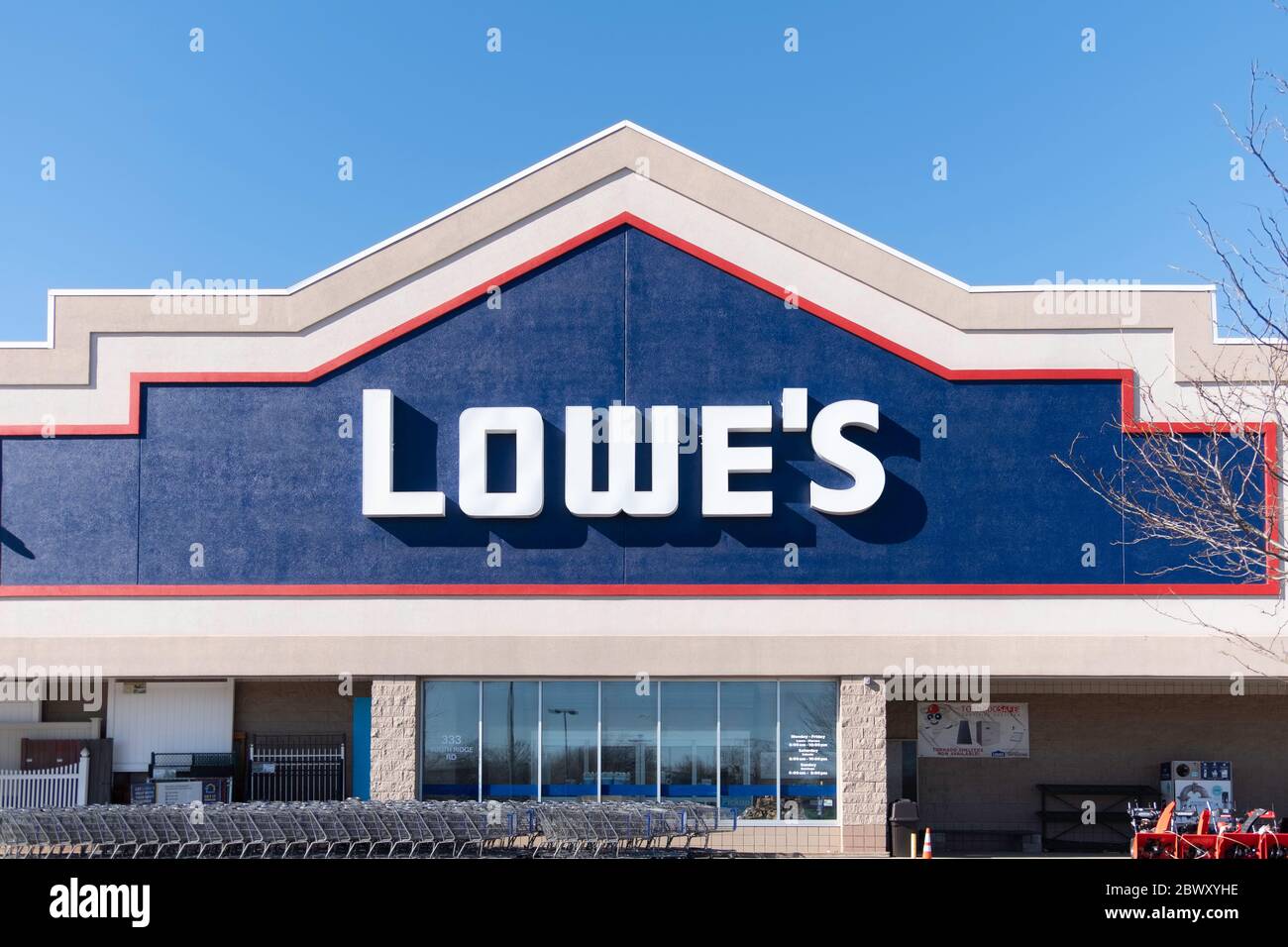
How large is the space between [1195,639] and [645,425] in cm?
1095

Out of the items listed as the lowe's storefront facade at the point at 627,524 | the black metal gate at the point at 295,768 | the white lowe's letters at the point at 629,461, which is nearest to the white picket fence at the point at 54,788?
the lowe's storefront facade at the point at 627,524

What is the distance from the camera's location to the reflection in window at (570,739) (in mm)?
22375

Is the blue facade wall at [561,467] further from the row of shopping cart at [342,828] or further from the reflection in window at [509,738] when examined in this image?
the row of shopping cart at [342,828]

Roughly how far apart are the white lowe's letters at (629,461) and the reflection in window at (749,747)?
11.3 ft

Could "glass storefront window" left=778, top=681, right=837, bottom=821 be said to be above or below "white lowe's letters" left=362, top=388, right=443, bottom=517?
below

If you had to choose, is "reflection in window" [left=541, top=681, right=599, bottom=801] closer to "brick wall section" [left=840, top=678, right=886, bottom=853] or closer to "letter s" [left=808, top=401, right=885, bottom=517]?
"brick wall section" [left=840, top=678, right=886, bottom=853]

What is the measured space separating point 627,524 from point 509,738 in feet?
15.3

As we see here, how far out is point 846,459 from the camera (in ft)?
73.3

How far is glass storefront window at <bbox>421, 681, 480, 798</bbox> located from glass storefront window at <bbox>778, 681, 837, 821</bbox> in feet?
19.2

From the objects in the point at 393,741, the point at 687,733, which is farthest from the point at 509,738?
the point at 687,733

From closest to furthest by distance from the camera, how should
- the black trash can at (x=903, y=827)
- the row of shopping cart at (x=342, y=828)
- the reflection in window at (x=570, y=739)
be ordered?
the row of shopping cart at (x=342, y=828) → the black trash can at (x=903, y=827) → the reflection in window at (x=570, y=739)

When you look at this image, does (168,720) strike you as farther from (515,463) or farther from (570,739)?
(515,463)

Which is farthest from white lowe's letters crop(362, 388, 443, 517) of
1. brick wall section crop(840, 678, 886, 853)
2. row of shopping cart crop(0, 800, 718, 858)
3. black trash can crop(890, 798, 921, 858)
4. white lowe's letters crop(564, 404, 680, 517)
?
black trash can crop(890, 798, 921, 858)

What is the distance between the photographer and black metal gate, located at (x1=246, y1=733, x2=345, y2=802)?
22.9m
